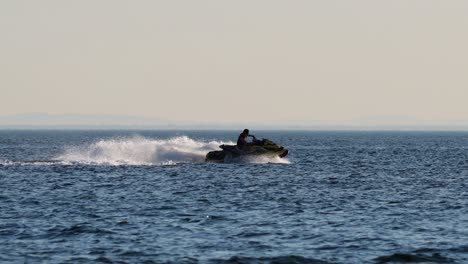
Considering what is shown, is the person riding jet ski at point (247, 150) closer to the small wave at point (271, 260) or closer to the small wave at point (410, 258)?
the small wave at point (410, 258)

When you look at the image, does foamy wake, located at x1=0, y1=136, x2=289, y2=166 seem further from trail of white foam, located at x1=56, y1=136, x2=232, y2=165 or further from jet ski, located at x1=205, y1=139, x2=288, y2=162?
jet ski, located at x1=205, y1=139, x2=288, y2=162

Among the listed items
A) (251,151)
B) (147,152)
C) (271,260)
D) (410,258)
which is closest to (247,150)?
(251,151)

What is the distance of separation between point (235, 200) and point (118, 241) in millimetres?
14226

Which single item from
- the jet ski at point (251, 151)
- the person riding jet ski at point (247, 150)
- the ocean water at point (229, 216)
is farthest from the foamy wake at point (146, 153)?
the ocean water at point (229, 216)

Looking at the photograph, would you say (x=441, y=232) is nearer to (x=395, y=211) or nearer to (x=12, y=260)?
(x=395, y=211)

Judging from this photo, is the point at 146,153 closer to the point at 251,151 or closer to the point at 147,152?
the point at 147,152

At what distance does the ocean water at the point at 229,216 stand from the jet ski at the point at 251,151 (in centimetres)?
242

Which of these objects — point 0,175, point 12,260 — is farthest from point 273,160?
point 12,260

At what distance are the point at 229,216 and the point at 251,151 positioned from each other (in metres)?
32.5

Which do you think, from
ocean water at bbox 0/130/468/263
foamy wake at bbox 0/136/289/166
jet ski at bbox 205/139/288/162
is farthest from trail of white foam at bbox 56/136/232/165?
ocean water at bbox 0/130/468/263

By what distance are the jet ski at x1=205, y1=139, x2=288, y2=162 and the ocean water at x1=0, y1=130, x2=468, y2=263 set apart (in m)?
2.42

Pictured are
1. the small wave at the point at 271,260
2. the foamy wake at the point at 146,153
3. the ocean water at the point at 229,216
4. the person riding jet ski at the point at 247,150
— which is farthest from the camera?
the foamy wake at the point at 146,153

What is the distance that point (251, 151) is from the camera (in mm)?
69375

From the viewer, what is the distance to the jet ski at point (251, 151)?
6900cm
